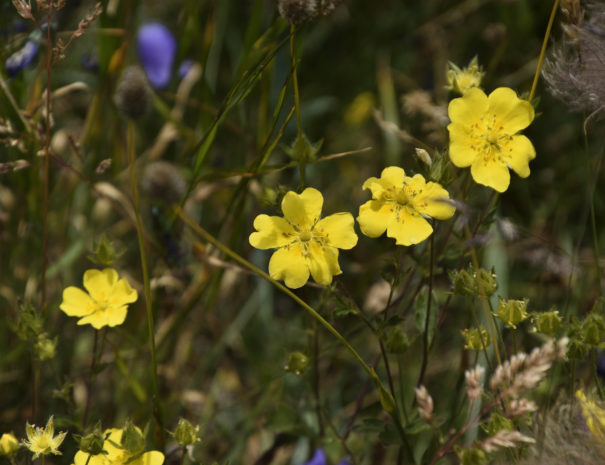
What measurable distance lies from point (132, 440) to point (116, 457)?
0.24ft

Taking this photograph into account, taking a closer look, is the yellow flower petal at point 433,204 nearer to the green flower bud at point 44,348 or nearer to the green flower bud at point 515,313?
the green flower bud at point 515,313

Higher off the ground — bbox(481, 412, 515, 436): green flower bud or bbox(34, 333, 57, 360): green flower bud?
bbox(34, 333, 57, 360): green flower bud

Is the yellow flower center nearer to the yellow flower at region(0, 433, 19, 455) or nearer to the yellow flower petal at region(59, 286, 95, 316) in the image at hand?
the yellow flower petal at region(59, 286, 95, 316)

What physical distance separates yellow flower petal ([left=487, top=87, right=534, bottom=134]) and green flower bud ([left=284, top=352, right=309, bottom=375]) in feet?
1.74

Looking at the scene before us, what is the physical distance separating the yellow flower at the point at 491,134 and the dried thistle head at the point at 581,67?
0.38 ft

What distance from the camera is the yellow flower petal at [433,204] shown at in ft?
3.44

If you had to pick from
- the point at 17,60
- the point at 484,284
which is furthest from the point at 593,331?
the point at 17,60

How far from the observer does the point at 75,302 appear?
4.22ft

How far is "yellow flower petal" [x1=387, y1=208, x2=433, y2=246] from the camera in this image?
1067 mm

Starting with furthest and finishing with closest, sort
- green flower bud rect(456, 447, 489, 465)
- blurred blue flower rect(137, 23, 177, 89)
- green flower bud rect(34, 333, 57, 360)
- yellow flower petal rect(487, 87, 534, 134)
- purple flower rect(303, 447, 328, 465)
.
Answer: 1. blurred blue flower rect(137, 23, 177, 89)
2. purple flower rect(303, 447, 328, 465)
3. green flower bud rect(34, 333, 57, 360)
4. yellow flower petal rect(487, 87, 534, 134)
5. green flower bud rect(456, 447, 489, 465)

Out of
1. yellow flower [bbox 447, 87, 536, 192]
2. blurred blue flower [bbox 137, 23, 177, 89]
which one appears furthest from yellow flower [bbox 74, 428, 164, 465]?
blurred blue flower [bbox 137, 23, 177, 89]

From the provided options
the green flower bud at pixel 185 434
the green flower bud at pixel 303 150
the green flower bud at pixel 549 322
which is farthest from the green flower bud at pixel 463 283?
the green flower bud at pixel 185 434

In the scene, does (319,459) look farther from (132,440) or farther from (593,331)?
(593,331)

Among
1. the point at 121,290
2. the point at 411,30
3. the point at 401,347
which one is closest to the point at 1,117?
the point at 121,290
